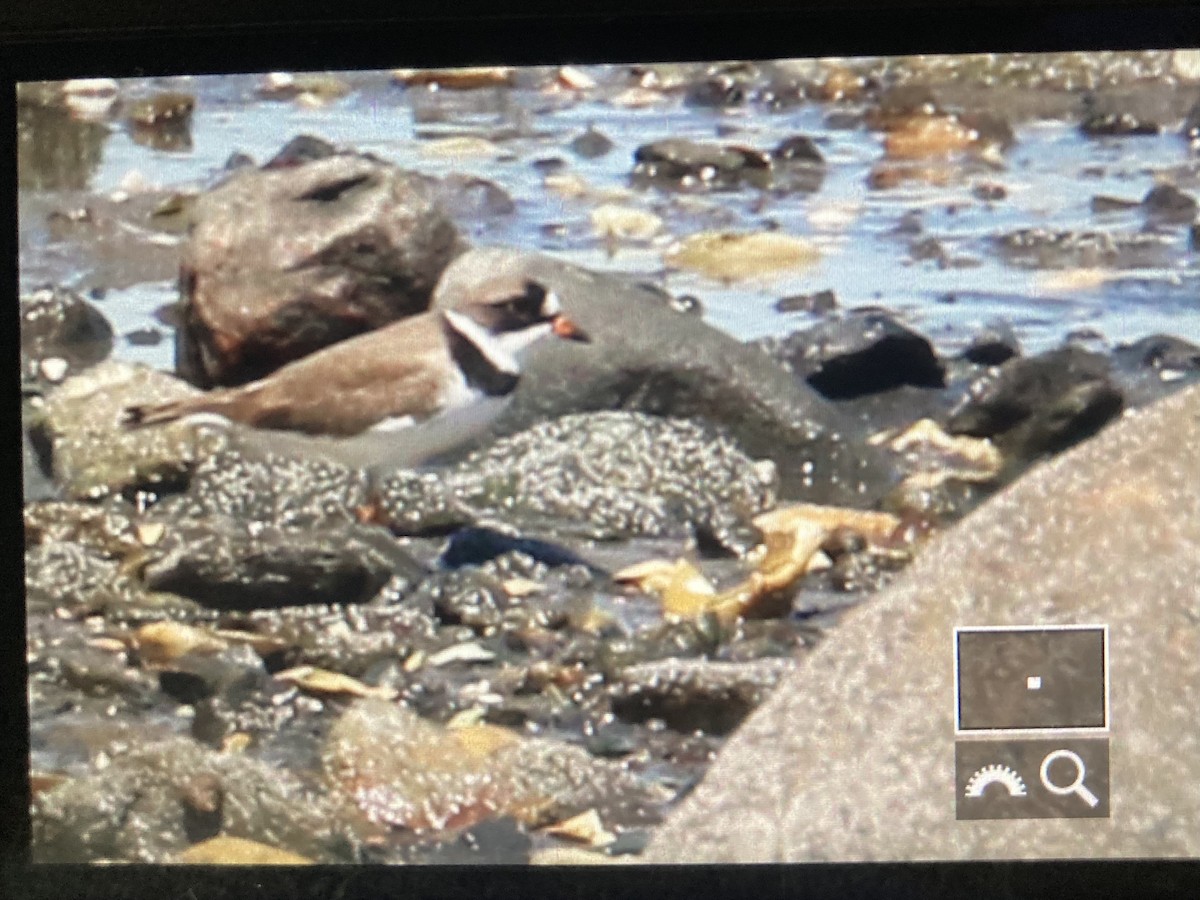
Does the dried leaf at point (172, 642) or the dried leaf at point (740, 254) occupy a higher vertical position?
the dried leaf at point (740, 254)

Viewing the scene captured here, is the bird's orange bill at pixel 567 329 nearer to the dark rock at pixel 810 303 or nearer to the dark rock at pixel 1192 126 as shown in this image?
the dark rock at pixel 810 303

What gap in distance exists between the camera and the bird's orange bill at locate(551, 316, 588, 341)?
1.88 meters

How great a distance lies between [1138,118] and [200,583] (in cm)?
119

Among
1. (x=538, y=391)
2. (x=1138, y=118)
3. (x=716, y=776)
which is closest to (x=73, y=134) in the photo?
(x=538, y=391)

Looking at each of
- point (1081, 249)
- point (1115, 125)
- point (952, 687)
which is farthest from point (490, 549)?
point (1115, 125)

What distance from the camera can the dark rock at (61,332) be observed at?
1.88 m

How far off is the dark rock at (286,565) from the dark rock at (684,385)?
21 cm

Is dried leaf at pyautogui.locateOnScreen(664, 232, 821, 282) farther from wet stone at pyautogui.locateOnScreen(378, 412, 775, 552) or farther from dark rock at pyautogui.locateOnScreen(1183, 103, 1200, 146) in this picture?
dark rock at pyautogui.locateOnScreen(1183, 103, 1200, 146)

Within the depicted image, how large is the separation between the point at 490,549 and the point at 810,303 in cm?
46

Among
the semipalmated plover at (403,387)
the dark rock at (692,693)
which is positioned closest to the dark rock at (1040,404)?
the dark rock at (692,693)

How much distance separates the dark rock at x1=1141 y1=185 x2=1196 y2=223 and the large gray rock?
20cm

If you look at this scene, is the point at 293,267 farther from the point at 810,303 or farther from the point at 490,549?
the point at 810,303

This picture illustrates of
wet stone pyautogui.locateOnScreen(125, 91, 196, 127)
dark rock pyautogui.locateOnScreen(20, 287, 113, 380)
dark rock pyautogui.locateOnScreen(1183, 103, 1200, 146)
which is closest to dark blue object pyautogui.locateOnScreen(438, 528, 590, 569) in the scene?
dark rock pyautogui.locateOnScreen(20, 287, 113, 380)

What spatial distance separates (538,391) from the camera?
→ 188cm
